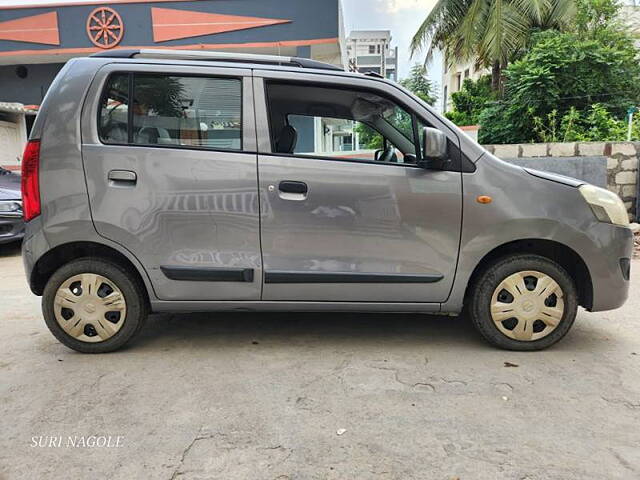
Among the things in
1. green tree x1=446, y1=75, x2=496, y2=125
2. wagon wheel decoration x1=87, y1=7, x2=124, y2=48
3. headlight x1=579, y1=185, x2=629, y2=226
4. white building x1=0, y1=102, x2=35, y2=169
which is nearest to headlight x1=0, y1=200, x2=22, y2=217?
headlight x1=579, y1=185, x2=629, y2=226

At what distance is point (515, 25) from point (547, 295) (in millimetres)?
13657

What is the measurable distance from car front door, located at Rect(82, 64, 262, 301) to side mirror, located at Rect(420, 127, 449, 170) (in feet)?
3.63

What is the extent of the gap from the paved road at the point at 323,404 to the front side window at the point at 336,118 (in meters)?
1.38

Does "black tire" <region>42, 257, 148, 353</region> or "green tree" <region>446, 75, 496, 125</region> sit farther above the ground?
"green tree" <region>446, 75, 496, 125</region>

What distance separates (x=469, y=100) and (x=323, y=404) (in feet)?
58.3

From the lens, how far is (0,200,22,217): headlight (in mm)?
7156

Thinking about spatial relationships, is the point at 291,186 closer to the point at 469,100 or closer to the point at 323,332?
the point at 323,332

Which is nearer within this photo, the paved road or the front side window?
the paved road

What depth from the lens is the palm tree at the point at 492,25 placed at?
47.0 feet

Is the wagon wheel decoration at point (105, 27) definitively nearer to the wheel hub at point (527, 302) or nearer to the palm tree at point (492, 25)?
the palm tree at point (492, 25)

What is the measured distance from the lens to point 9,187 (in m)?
7.80

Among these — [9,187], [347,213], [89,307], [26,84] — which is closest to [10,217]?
[9,187]

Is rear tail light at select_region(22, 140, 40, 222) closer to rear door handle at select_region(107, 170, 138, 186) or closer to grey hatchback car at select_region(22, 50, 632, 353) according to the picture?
grey hatchback car at select_region(22, 50, 632, 353)

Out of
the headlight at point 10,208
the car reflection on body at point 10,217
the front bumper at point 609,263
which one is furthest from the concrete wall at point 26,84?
the front bumper at point 609,263
